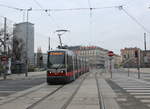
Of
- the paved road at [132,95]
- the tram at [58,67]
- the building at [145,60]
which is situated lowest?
the paved road at [132,95]

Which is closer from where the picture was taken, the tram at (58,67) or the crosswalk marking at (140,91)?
the crosswalk marking at (140,91)

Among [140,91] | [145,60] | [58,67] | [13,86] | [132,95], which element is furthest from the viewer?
[145,60]

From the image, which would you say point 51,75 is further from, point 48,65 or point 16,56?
point 16,56

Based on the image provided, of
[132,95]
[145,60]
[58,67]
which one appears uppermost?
[145,60]

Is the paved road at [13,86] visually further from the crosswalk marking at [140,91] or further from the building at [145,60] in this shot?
the building at [145,60]

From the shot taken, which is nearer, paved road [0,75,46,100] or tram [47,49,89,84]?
paved road [0,75,46,100]

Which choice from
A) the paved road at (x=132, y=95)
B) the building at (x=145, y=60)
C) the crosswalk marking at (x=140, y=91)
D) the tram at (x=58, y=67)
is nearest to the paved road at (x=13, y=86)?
the tram at (x=58, y=67)

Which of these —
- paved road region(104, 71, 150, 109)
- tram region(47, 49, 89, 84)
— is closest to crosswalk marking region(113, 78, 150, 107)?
paved road region(104, 71, 150, 109)

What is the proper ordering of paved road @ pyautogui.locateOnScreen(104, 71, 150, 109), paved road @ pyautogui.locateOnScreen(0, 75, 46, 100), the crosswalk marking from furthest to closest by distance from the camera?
1. paved road @ pyautogui.locateOnScreen(0, 75, 46, 100)
2. the crosswalk marking
3. paved road @ pyautogui.locateOnScreen(104, 71, 150, 109)

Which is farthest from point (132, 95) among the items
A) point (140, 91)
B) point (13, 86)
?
point (13, 86)

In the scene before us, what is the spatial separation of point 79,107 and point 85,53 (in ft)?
351

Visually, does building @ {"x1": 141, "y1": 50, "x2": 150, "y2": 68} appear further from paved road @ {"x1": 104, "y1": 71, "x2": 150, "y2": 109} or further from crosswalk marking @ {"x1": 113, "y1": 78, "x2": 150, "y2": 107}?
paved road @ {"x1": 104, "y1": 71, "x2": 150, "y2": 109}

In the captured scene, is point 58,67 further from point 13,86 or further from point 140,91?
point 140,91

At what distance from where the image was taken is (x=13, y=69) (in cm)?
5597
